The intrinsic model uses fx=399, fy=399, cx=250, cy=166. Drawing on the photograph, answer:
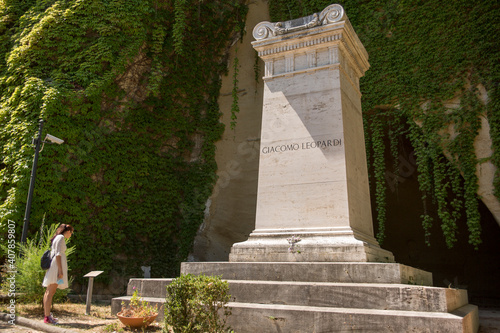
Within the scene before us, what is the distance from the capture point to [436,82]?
10781mm

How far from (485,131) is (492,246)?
621cm

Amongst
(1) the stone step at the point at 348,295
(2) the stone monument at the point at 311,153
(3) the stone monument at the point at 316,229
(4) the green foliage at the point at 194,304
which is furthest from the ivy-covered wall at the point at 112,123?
(4) the green foliage at the point at 194,304

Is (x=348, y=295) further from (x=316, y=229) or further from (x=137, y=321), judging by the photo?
(x=137, y=321)

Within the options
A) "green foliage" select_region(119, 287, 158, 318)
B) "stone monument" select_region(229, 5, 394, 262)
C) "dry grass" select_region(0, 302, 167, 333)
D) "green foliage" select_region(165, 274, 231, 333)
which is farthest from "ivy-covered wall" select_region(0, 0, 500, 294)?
"green foliage" select_region(165, 274, 231, 333)

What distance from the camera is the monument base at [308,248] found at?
524cm

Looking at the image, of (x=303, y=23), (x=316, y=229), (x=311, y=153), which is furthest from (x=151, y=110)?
(x=316, y=229)

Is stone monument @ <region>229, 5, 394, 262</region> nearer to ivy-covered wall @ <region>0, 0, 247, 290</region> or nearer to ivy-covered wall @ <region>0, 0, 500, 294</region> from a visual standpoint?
ivy-covered wall @ <region>0, 0, 500, 294</region>

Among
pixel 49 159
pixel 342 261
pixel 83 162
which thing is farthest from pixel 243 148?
pixel 342 261

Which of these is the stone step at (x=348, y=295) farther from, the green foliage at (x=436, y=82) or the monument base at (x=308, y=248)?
the green foliage at (x=436, y=82)

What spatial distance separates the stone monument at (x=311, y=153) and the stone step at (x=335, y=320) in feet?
4.22

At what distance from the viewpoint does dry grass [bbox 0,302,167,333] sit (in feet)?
15.5

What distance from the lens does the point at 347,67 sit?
684cm

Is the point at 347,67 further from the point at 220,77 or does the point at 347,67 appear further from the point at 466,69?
the point at 220,77

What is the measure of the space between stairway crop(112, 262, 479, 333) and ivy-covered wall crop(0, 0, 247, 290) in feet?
17.8
